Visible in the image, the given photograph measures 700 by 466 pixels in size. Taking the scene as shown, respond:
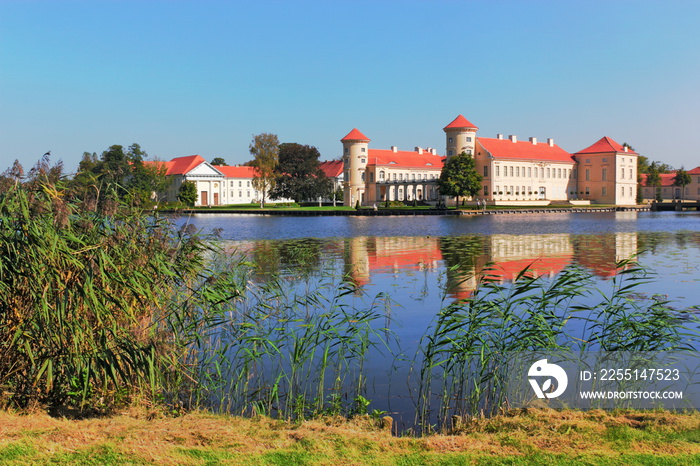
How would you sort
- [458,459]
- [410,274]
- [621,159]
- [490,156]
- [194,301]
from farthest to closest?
[621,159] → [490,156] → [410,274] → [194,301] → [458,459]

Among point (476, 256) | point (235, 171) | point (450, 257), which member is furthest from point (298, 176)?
point (450, 257)

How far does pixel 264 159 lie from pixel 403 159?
90.7ft

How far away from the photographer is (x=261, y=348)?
25.3 ft

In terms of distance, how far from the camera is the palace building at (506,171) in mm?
90438

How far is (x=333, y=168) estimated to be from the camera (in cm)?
10931

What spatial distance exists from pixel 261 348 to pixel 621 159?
100593 mm

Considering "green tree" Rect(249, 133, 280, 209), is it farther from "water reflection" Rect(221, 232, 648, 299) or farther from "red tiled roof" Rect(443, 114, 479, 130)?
"water reflection" Rect(221, 232, 648, 299)

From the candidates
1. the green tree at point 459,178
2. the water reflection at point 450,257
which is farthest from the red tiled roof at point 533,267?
the green tree at point 459,178

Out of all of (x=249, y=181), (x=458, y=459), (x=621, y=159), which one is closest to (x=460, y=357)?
(x=458, y=459)

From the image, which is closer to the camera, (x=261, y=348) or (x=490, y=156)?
(x=261, y=348)

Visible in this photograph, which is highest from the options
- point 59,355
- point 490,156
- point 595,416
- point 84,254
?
point 490,156

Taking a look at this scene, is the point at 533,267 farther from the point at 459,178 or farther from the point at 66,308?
the point at 459,178

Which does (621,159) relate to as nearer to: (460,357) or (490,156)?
(490,156)

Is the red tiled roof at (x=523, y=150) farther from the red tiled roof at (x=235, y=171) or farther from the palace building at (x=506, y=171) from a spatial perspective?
the red tiled roof at (x=235, y=171)
